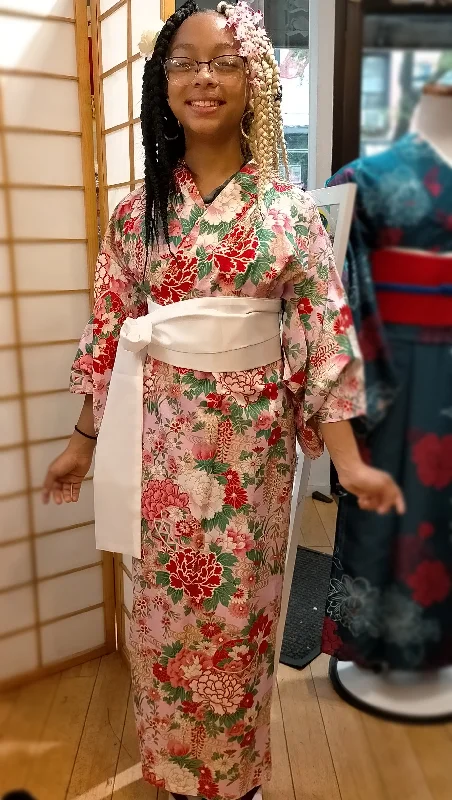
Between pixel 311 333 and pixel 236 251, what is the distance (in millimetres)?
143

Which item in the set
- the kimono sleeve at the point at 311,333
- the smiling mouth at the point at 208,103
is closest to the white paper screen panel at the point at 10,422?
the kimono sleeve at the point at 311,333

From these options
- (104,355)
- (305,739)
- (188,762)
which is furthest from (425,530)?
(188,762)

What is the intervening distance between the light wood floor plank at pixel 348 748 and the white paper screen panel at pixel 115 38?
3.13 feet

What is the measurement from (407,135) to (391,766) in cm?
46

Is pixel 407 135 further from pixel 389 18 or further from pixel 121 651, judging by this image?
pixel 121 651

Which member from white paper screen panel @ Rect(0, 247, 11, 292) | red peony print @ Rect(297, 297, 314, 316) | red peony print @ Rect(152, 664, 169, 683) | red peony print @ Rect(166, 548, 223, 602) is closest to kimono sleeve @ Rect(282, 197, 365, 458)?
red peony print @ Rect(297, 297, 314, 316)

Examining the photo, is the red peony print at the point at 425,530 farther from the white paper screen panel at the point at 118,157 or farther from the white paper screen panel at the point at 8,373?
the white paper screen panel at the point at 118,157

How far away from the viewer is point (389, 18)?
0.39 m

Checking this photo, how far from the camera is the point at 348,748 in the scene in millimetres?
540

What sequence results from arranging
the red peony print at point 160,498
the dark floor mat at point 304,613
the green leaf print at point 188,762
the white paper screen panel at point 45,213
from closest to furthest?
the white paper screen panel at point 45,213 < the dark floor mat at point 304,613 < the red peony print at point 160,498 < the green leaf print at point 188,762

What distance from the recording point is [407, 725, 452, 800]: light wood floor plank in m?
0.47

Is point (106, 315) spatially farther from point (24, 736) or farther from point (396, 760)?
point (396, 760)

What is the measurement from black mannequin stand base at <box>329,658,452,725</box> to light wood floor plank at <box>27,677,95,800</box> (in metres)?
0.33

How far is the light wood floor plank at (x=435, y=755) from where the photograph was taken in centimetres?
47
